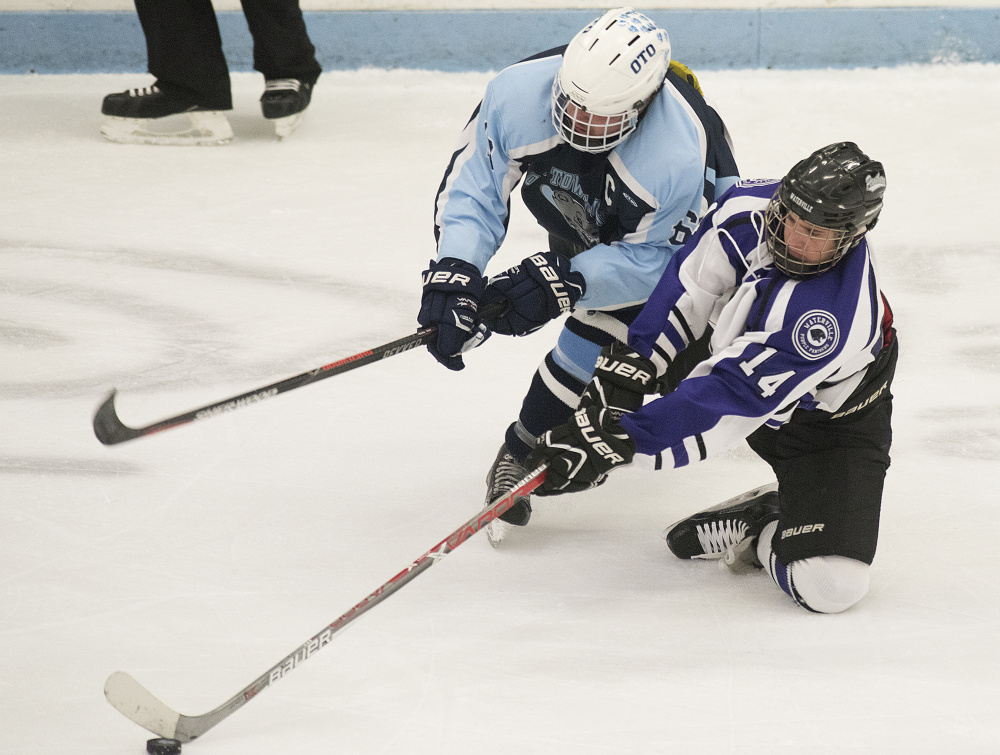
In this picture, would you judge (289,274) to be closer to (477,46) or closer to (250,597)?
(250,597)

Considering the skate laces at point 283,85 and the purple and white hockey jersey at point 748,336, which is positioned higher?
the purple and white hockey jersey at point 748,336

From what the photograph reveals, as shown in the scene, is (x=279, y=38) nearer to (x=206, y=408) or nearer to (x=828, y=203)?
(x=206, y=408)

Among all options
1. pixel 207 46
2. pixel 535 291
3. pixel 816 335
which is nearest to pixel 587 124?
pixel 535 291

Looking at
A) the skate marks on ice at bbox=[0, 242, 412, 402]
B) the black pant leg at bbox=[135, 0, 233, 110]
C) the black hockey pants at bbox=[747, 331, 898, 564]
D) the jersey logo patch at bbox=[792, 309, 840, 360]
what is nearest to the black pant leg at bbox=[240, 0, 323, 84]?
the black pant leg at bbox=[135, 0, 233, 110]

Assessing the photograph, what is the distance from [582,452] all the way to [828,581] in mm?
491

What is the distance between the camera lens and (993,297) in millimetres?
3178

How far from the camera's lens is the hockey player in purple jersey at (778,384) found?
1.67 m

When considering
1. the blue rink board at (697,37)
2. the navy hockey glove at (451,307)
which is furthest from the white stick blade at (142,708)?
the blue rink board at (697,37)

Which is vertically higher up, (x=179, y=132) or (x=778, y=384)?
(x=778, y=384)

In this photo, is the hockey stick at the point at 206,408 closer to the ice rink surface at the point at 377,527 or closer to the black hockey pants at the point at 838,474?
the ice rink surface at the point at 377,527

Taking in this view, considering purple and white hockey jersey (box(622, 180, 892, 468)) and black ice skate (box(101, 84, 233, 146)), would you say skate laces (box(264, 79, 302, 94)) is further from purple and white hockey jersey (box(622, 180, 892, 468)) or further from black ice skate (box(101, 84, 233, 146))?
purple and white hockey jersey (box(622, 180, 892, 468))

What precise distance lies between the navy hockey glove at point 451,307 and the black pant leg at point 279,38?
2.71 m

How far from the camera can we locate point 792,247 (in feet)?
5.49

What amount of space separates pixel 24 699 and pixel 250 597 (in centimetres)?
40
